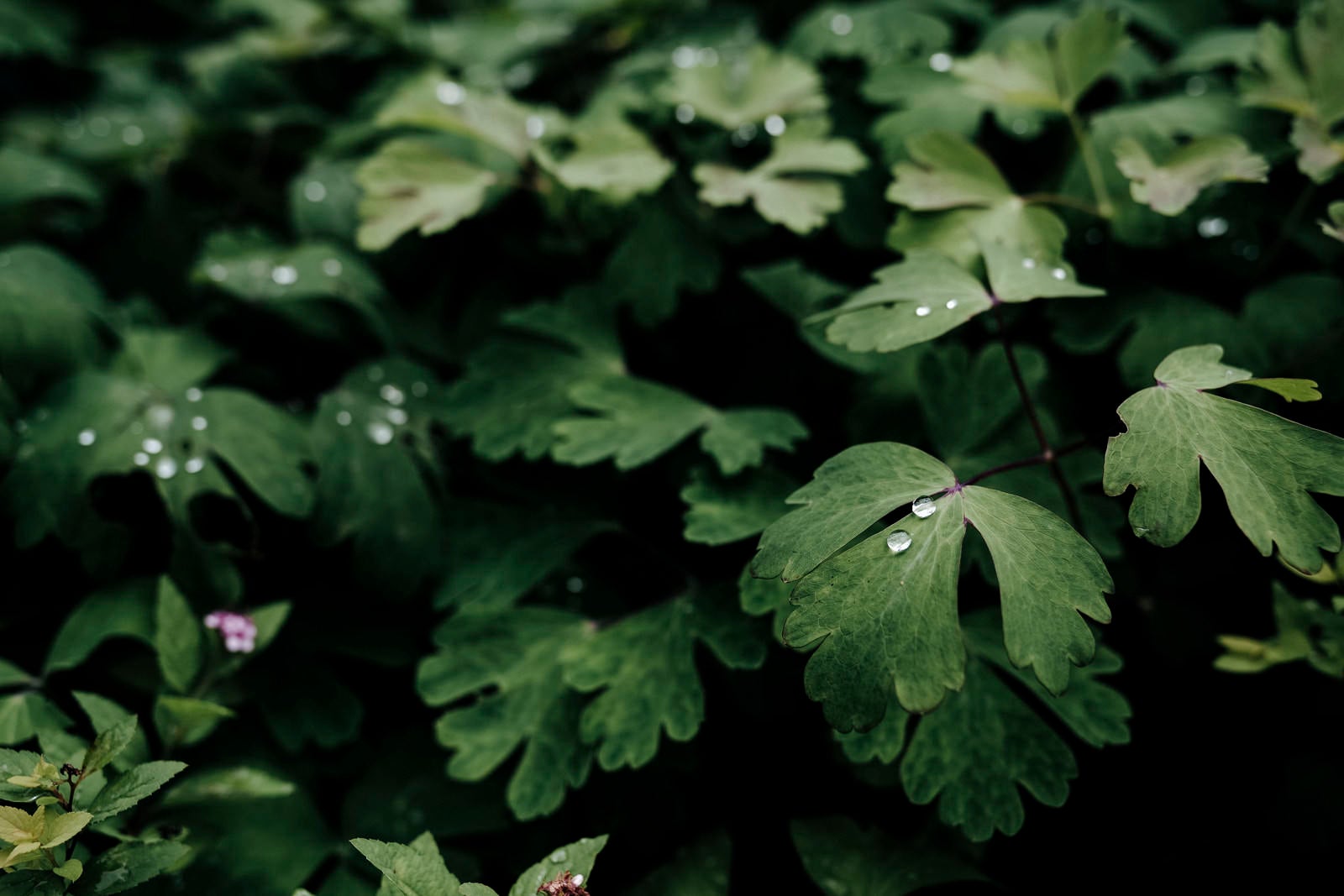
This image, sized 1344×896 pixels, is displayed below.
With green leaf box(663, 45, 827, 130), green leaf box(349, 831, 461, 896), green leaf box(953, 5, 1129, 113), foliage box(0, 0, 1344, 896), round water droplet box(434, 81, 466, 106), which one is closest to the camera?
green leaf box(349, 831, 461, 896)

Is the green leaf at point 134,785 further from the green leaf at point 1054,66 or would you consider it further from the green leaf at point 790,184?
the green leaf at point 1054,66

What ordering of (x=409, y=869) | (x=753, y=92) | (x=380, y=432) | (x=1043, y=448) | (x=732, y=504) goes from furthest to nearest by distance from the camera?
(x=753, y=92), (x=380, y=432), (x=732, y=504), (x=1043, y=448), (x=409, y=869)

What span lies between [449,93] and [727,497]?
3.82 ft

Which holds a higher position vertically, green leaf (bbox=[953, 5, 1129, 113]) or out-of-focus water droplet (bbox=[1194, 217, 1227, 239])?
green leaf (bbox=[953, 5, 1129, 113])

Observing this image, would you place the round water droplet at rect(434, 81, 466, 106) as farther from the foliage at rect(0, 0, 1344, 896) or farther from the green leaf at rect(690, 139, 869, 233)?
the green leaf at rect(690, 139, 869, 233)

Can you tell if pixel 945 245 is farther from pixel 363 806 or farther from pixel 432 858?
pixel 363 806

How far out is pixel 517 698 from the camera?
4.19ft

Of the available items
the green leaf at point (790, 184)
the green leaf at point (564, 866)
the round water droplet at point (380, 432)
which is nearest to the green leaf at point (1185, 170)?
the green leaf at point (790, 184)

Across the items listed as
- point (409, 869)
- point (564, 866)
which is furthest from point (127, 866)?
point (564, 866)

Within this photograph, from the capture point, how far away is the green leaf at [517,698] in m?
Result: 1.21

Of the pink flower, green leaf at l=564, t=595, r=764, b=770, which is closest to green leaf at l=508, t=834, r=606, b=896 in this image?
green leaf at l=564, t=595, r=764, b=770

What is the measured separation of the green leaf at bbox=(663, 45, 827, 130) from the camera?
1649 mm

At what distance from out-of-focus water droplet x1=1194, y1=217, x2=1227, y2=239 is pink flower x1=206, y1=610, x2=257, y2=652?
1819 millimetres

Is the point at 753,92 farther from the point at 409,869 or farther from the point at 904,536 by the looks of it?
the point at 409,869
